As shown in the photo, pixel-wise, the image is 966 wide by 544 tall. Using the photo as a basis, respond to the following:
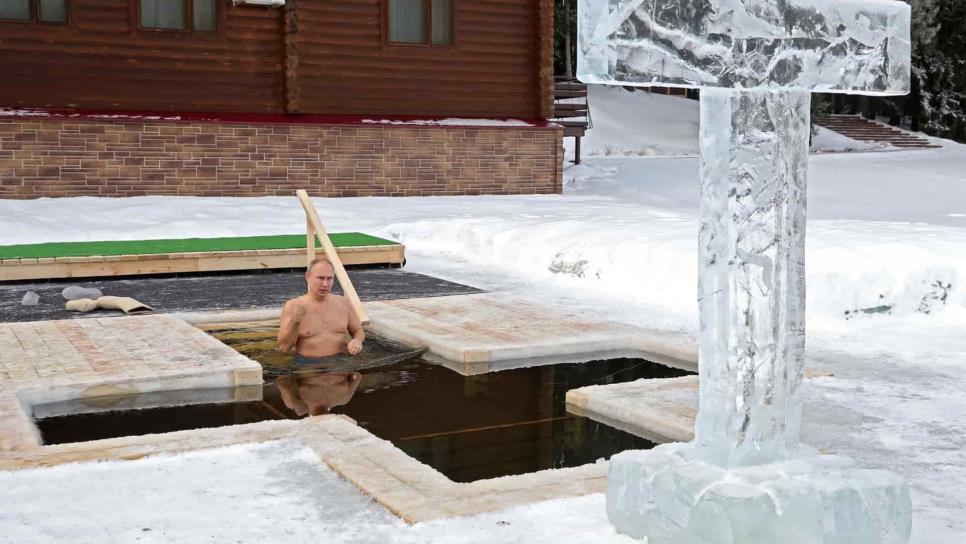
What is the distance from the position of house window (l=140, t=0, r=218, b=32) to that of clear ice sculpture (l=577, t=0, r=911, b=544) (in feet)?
48.4

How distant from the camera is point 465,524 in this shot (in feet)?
12.1

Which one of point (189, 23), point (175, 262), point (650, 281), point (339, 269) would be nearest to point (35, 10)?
point (189, 23)

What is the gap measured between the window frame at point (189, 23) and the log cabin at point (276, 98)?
0.07 ft

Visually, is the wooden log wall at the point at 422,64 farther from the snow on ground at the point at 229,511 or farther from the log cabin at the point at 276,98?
the snow on ground at the point at 229,511

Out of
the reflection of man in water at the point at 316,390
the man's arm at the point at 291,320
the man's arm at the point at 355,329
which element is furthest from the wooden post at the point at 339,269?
the reflection of man in water at the point at 316,390

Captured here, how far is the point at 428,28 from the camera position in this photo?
18.5 meters

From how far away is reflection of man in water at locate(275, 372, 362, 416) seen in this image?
232 inches

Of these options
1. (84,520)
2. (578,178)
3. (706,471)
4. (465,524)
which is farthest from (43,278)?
(578,178)

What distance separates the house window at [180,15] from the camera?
16.5 m

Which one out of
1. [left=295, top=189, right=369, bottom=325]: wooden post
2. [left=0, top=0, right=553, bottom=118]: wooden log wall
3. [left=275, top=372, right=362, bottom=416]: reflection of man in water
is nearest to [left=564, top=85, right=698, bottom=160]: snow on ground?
[left=0, top=0, right=553, bottom=118]: wooden log wall

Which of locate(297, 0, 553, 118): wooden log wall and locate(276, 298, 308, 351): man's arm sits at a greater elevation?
locate(297, 0, 553, 118): wooden log wall

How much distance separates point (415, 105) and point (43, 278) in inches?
358

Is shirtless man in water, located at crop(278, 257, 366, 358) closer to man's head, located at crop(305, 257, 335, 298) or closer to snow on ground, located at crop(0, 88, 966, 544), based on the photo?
man's head, located at crop(305, 257, 335, 298)

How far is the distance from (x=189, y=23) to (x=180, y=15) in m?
0.18
